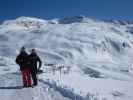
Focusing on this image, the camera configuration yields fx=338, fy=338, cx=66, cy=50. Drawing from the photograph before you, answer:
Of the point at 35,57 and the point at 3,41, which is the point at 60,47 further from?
the point at 35,57

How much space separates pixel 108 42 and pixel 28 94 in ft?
397

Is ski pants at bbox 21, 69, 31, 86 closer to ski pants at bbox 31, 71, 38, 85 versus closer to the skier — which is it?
the skier

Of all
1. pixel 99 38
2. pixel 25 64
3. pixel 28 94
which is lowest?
pixel 28 94

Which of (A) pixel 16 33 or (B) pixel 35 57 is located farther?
(A) pixel 16 33

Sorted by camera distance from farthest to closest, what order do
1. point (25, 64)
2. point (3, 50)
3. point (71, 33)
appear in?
point (71, 33) → point (3, 50) → point (25, 64)

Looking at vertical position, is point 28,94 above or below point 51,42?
below

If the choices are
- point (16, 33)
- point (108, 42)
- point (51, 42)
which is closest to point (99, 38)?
point (108, 42)

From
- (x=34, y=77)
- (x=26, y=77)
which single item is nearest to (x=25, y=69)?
(x=26, y=77)

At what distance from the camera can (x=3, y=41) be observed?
125188 millimetres

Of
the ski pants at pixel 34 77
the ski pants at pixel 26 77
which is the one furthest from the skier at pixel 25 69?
the ski pants at pixel 34 77

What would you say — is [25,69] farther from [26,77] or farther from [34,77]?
[34,77]

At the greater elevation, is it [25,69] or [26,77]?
[25,69]

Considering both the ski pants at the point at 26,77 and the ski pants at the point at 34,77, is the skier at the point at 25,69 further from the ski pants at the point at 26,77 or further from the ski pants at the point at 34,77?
the ski pants at the point at 34,77

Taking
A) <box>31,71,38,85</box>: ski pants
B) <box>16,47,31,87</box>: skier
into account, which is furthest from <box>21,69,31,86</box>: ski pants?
<box>31,71,38,85</box>: ski pants
